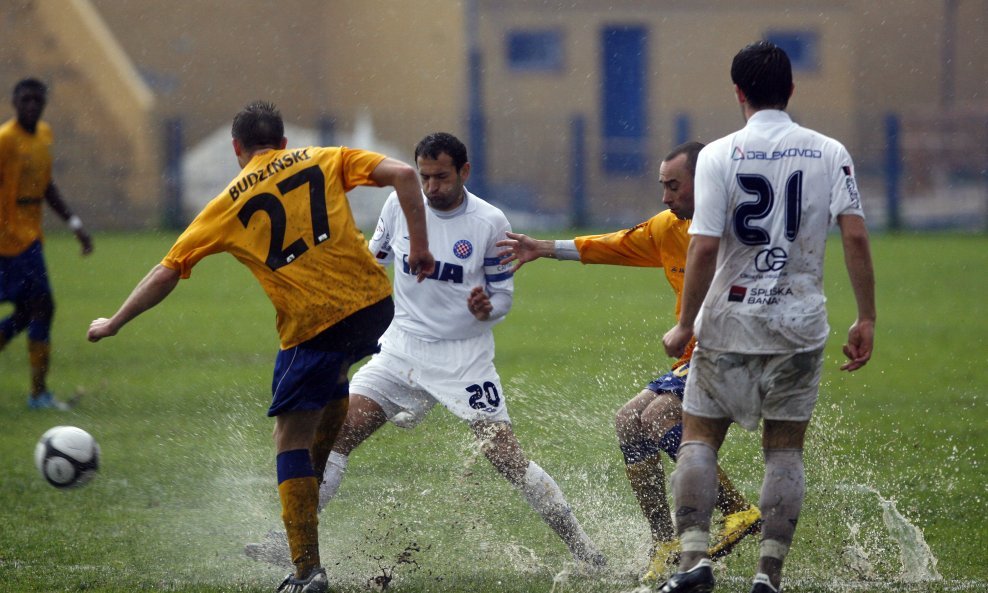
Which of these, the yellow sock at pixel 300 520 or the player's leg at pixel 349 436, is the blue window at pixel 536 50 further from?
the yellow sock at pixel 300 520

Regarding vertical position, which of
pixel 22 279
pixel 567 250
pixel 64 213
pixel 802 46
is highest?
pixel 567 250

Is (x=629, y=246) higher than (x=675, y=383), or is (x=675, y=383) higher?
(x=629, y=246)

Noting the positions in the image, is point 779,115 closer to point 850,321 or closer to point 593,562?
point 593,562

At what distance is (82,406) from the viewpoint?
9367mm

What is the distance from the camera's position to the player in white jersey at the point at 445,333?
555 cm

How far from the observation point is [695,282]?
4.34 meters

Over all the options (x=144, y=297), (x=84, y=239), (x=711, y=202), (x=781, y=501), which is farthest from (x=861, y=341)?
(x=84, y=239)

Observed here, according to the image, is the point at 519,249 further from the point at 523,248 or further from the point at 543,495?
the point at 543,495

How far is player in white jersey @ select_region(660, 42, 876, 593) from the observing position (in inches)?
172

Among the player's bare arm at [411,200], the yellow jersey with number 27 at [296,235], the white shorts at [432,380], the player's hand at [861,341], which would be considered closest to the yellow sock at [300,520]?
the yellow jersey with number 27 at [296,235]

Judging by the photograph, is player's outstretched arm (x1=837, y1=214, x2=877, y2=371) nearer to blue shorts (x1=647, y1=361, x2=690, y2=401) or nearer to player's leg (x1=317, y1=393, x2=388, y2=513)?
blue shorts (x1=647, y1=361, x2=690, y2=401)

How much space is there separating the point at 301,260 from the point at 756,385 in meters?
1.79

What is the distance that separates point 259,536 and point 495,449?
1.34m

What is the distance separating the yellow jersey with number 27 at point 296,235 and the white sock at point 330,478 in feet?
2.26
